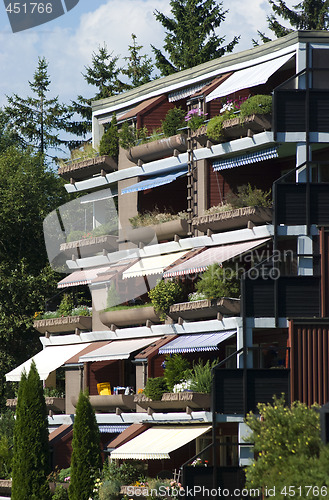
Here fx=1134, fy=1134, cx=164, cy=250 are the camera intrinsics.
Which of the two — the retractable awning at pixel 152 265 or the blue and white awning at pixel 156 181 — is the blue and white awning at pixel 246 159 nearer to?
the blue and white awning at pixel 156 181

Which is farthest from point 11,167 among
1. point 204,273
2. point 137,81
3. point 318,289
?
point 318,289

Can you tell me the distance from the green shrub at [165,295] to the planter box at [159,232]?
2.47 m

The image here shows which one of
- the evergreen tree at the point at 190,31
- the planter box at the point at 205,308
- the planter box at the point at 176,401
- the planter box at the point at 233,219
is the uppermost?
the evergreen tree at the point at 190,31

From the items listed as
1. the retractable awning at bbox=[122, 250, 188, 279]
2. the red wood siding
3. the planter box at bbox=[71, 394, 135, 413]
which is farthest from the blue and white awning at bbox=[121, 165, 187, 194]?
the red wood siding

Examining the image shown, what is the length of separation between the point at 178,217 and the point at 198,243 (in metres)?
2.15

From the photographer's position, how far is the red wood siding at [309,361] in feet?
136

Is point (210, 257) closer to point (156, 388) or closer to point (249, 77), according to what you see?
point (156, 388)

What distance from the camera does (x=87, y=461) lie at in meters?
46.5

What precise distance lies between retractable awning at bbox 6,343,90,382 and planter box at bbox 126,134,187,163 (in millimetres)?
9270

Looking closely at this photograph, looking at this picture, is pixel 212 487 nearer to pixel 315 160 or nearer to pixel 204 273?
pixel 204 273

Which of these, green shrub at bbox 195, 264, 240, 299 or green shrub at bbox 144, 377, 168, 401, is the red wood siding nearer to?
green shrub at bbox 195, 264, 240, 299

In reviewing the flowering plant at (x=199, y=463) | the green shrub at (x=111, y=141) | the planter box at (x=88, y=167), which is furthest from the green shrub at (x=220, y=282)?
the green shrub at (x=111, y=141)

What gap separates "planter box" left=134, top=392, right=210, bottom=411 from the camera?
4456 centimetres

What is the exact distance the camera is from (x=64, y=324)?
2179 inches
